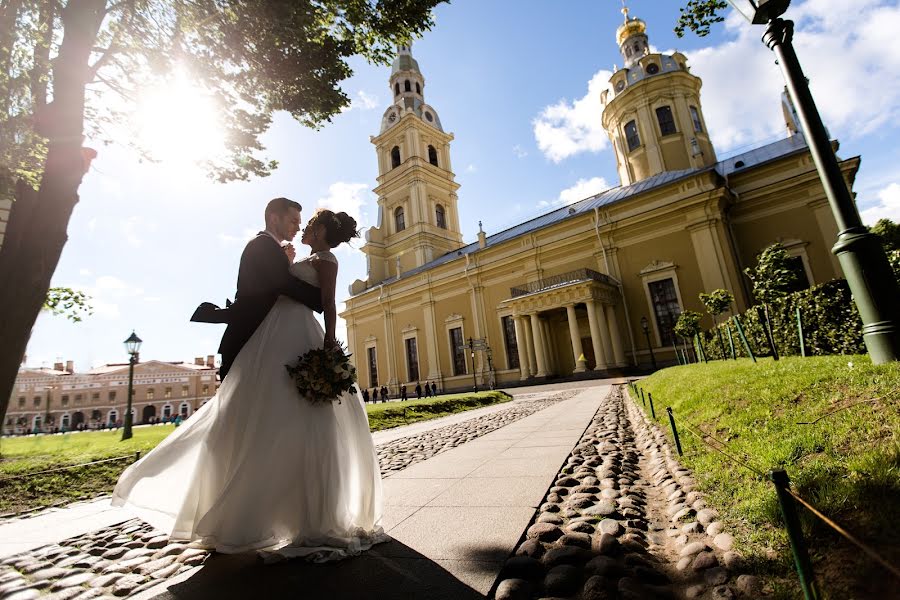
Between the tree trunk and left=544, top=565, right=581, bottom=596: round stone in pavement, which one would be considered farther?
the tree trunk

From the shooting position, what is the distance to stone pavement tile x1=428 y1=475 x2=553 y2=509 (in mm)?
2824

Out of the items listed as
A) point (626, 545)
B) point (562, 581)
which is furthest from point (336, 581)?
point (626, 545)

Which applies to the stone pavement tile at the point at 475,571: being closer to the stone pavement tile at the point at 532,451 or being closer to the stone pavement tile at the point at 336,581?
the stone pavement tile at the point at 336,581

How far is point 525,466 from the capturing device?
3.87 meters

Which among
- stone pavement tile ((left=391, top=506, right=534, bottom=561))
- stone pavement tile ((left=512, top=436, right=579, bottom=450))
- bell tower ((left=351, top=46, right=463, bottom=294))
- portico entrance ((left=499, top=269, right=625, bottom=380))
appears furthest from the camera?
bell tower ((left=351, top=46, right=463, bottom=294))

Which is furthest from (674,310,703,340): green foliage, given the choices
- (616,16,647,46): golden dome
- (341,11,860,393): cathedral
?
(616,16,647,46): golden dome

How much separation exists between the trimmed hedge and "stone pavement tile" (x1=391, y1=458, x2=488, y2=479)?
633 cm

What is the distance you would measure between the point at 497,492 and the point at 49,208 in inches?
217

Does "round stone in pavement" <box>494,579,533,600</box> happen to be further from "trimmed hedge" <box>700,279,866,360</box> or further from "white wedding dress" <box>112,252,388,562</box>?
"trimmed hedge" <box>700,279,866,360</box>

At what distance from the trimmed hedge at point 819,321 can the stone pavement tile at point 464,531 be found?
7.01m

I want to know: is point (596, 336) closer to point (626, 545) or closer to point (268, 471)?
point (626, 545)

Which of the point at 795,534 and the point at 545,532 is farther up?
the point at 795,534

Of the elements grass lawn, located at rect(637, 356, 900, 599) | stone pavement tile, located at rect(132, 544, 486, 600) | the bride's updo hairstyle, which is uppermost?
the bride's updo hairstyle

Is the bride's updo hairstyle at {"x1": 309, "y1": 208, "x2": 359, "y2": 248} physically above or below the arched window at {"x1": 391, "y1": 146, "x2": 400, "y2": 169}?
below
